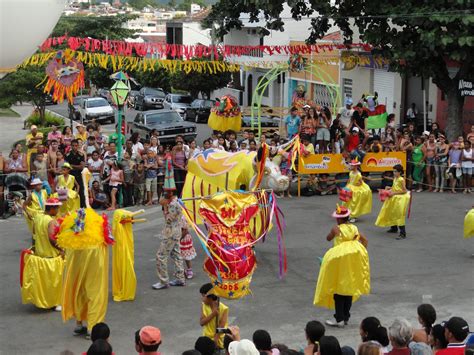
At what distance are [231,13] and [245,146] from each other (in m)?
6.81

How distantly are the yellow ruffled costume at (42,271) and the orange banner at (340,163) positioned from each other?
921 centimetres

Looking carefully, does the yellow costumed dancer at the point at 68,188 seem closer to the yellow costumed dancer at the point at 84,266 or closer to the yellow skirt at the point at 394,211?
the yellow costumed dancer at the point at 84,266

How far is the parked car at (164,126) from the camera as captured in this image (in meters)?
29.0

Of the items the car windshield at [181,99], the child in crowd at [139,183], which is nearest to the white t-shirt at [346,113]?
the child in crowd at [139,183]

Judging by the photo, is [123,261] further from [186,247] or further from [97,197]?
[97,197]

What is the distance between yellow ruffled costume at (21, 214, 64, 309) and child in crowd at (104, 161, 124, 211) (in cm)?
680

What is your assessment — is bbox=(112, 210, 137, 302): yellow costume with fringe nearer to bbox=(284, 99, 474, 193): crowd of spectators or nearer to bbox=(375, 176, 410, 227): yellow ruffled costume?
bbox=(375, 176, 410, 227): yellow ruffled costume

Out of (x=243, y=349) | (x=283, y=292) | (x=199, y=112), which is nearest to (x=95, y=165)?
(x=283, y=292)

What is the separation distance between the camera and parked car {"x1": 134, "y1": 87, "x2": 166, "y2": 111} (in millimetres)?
43906

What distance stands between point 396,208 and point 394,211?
0.09 metres

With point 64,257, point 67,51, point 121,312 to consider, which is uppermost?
point 67,51

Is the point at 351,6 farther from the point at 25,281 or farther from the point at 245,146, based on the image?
the point at 25,281

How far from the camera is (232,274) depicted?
11.3 meters

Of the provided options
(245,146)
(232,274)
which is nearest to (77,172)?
(245,146)
